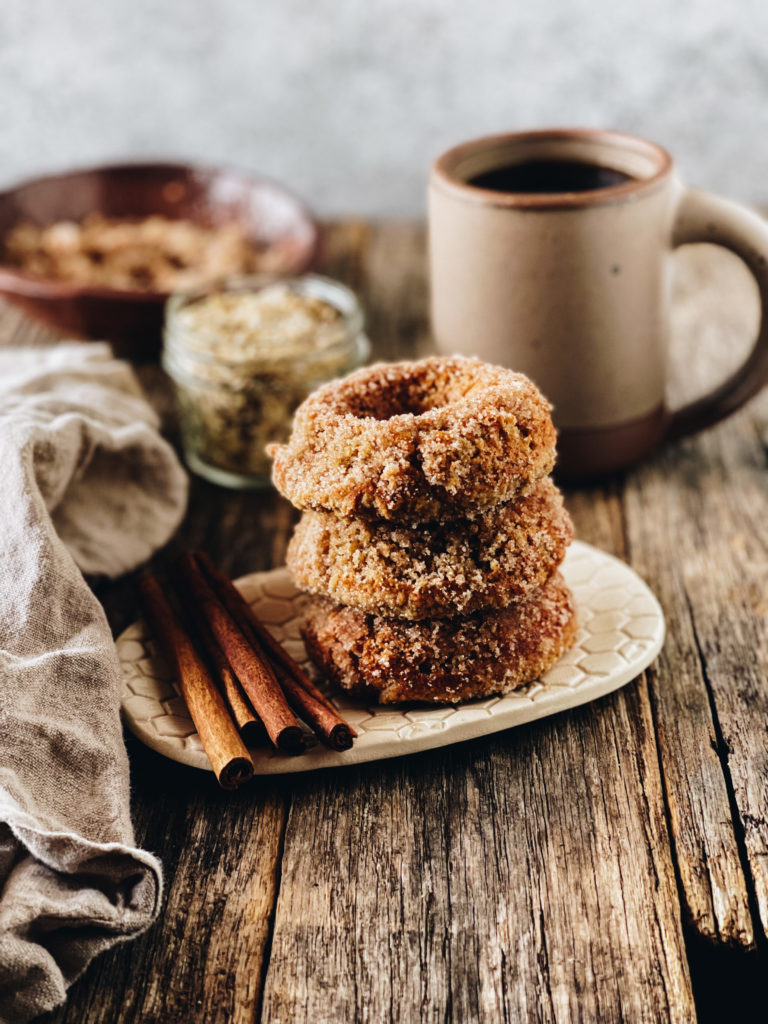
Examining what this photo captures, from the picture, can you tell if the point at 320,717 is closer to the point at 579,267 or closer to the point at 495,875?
the point at 495,875

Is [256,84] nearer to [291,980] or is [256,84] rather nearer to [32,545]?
[32,545]

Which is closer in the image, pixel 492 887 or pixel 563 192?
pixel 492 887

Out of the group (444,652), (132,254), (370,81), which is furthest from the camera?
(370,81)

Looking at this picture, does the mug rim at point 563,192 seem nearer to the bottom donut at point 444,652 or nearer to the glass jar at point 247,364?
the glass jar at point 247,364

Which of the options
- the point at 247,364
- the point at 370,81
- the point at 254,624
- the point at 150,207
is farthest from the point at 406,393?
the point at 370,81

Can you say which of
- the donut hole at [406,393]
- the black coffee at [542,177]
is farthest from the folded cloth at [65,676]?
the black coffee at [542,177]

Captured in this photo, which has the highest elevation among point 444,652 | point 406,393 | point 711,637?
point 406,393

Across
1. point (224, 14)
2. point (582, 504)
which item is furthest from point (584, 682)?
point (224, 14)

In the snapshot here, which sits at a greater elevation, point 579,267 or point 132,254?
point 579,267
